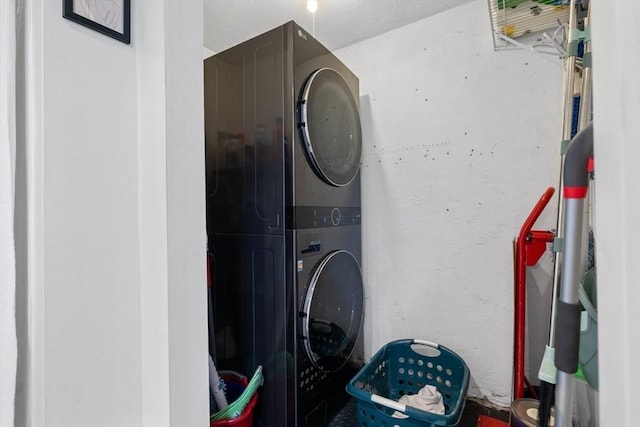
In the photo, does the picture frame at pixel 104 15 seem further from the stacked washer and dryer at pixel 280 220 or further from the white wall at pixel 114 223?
the stacked washer and dryer at pixel 280 220

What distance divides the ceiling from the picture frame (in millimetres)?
1083

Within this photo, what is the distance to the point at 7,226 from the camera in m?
0.69

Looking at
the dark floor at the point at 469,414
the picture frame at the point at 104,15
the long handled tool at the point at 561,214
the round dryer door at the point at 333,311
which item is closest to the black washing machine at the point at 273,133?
the round dryer door at the point at 333,311

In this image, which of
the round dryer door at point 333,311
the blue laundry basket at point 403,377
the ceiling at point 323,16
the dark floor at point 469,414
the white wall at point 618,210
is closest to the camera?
the white wall at point 618,210

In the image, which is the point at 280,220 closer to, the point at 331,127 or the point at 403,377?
the point at 331,127

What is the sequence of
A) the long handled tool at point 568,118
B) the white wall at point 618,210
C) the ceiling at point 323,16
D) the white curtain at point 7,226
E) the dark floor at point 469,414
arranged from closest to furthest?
the white wall at point 618,210, the white curtain at point 7,226, the long handled tool at point 568,118, the dark floor at point 469,414, the ceiling at point 323,16

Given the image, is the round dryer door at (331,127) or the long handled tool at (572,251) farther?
the round dryer door at (331,127)

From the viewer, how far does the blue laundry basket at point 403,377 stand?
1.32 meters

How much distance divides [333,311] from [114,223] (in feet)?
3.73

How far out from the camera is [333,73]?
166 centimetres

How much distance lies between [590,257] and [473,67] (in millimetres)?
1220

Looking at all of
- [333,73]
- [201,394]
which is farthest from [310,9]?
[201,394]

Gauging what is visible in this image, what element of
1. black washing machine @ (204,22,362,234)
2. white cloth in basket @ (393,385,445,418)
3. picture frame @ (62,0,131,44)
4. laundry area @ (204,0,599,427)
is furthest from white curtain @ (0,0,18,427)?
white cloth in basket @ (393,385,445,418)

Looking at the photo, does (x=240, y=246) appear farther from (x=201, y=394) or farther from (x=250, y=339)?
(x=201, y=394)
